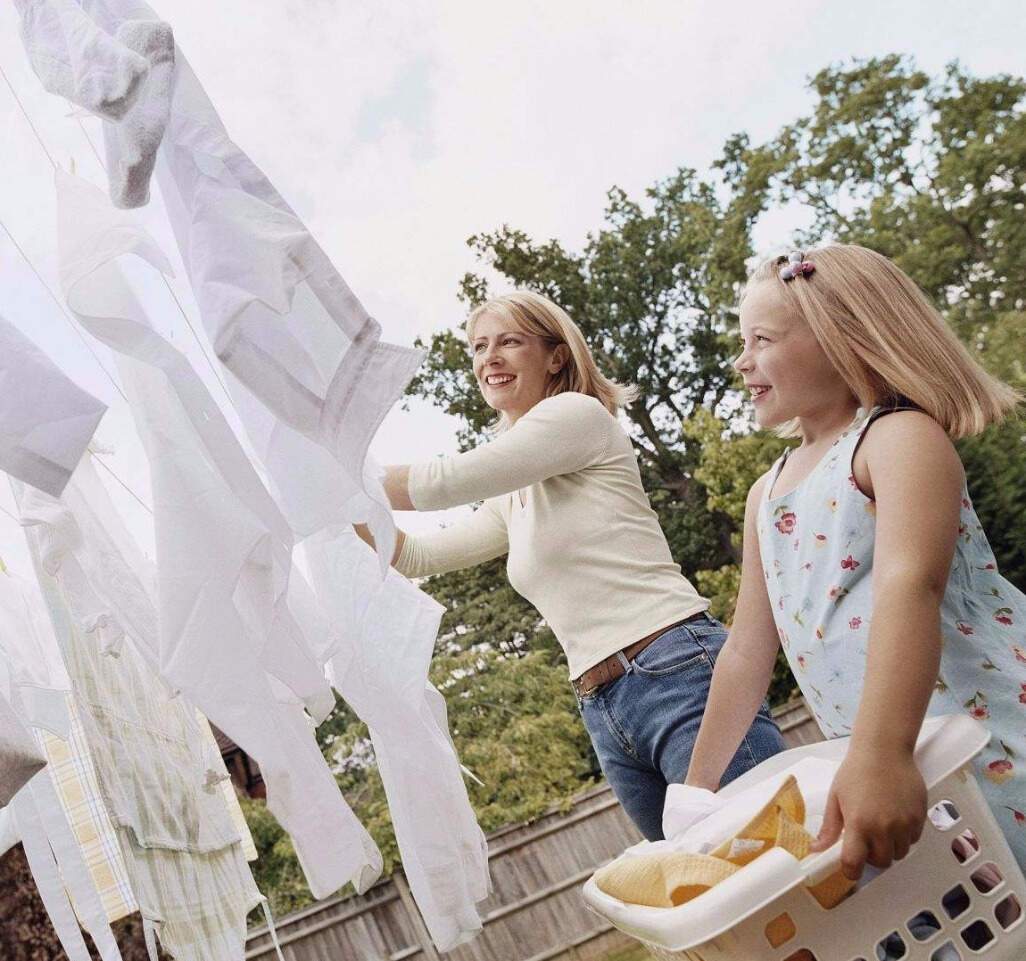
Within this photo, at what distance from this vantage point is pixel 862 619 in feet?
3.66

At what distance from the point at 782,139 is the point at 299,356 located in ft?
41.2

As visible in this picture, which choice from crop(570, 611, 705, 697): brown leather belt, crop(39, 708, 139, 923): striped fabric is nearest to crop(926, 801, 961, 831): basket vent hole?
crop(570, 611, 705, 697): brown leather belt

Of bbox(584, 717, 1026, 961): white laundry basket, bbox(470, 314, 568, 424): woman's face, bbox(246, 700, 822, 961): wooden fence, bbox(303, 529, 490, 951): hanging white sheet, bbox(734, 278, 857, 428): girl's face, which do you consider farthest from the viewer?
bbox(246, 700, 822, 961): wooden fence

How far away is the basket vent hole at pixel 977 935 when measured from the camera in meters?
0.90

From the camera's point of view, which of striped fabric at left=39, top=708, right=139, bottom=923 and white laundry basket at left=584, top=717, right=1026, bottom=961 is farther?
striped fabric at left=39, top=708, right=139, bottom=923

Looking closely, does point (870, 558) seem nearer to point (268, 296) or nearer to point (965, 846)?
point (965, 846)

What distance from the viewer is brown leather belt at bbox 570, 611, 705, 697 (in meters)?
1.62

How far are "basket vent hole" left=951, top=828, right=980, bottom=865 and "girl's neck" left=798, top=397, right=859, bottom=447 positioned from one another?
1.49 ft

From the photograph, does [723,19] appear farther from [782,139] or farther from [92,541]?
[92,541]

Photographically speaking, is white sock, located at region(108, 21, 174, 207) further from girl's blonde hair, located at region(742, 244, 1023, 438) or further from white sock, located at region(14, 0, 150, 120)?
girl's blonde hair, located at region(742, 244, 1023, 438)

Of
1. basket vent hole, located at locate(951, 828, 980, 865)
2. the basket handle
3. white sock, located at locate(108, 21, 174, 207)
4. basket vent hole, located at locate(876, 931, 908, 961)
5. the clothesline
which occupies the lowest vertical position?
basket vent hole, located at locate(876, 931, 908, 961)

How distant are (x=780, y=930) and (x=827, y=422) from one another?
2.04ft

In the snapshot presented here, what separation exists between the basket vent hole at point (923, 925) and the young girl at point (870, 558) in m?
0.09

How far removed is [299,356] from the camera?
3.34ft
